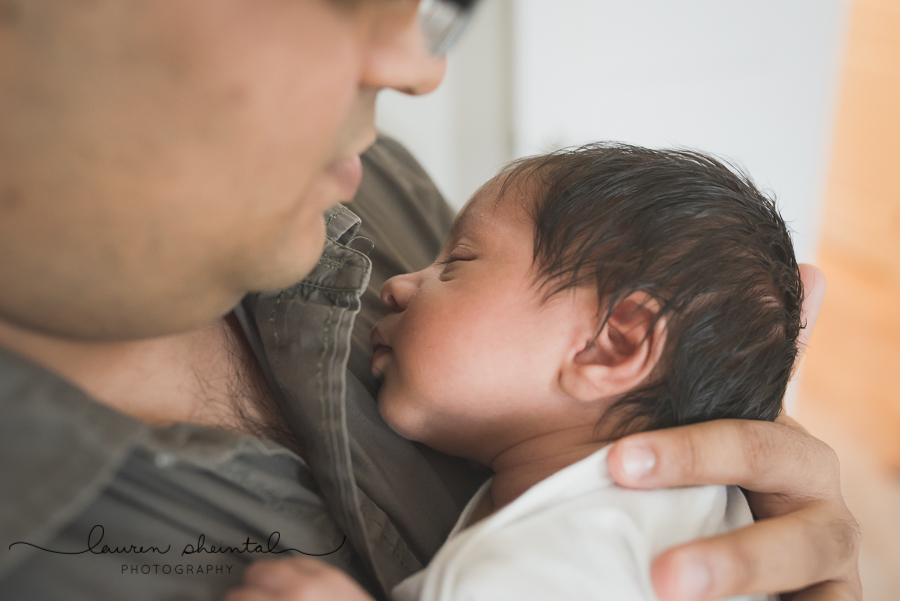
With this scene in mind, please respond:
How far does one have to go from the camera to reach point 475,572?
0.63 metres

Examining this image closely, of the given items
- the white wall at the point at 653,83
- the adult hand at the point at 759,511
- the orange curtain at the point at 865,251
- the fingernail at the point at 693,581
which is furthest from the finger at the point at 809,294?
the orange curtain at the point at 865,251

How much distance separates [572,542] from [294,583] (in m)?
0.28

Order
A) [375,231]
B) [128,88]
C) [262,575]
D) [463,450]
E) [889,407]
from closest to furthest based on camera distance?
[128,88], [262,575], [463,450], [375,231], [889,407]

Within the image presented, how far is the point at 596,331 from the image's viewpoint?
0.82 metres

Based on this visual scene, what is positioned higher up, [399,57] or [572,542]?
[399,57]

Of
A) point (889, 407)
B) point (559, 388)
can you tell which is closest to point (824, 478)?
point (559, 388)

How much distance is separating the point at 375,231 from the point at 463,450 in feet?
1.26

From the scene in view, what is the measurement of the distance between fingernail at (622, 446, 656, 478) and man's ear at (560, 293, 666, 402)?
0.36 feet

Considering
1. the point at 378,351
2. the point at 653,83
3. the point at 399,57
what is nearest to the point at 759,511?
the point at 378,351

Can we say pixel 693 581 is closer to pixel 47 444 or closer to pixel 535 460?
pixel 535 460

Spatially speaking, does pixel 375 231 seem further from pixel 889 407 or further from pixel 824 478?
pixel 889 407

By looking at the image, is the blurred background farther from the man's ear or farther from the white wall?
the man's ear

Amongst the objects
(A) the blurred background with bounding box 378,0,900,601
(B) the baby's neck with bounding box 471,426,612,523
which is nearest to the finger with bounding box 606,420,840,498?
(B) the baby's neck with bounding box 471,426,612,523

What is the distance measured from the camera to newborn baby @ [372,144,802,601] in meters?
0.79
